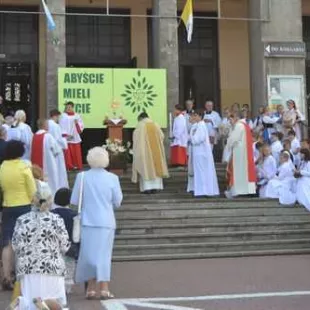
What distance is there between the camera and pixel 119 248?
12.8 meters

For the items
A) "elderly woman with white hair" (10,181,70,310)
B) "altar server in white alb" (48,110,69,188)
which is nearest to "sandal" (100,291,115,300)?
"elderly woman with white hair" (10,181,70,310)

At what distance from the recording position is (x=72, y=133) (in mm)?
16984

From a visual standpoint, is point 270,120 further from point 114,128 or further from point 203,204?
point 203,204

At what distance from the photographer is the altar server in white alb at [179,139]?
17.7 meters

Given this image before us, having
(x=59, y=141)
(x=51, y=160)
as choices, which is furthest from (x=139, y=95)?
(x=51, y=160)

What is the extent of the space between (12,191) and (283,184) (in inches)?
299

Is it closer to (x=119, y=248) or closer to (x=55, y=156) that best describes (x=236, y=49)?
(x=55, y=156)

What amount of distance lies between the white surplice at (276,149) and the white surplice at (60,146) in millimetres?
4847

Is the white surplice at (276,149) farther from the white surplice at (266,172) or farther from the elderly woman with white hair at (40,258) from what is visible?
the elderly woman with white hair at (40,258)

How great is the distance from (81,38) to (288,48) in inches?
253

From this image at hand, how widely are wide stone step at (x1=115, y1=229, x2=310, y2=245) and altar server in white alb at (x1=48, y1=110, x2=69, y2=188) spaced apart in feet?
7.31

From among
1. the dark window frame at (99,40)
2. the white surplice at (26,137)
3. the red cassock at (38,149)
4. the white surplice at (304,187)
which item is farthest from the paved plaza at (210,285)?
the dark window frame at (99,40)

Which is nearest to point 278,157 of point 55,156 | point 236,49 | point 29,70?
point 55,156

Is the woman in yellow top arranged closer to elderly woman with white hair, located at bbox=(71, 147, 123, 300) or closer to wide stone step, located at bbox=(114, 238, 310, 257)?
elderly woman with white hair, located at bbox=(71, 147, 123, 300)
